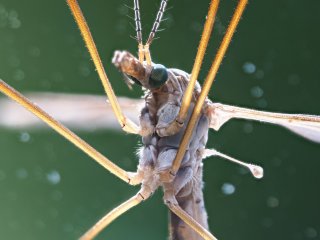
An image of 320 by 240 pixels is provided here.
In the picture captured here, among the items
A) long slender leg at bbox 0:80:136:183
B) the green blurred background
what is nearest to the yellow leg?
long slender leg at bbox 0:80:136:183

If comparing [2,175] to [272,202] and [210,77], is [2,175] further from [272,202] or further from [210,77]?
[210,77]

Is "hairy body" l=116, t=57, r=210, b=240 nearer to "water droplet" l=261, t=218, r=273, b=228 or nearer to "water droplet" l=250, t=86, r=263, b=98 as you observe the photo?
"water droplet" l=250, t=86, r=263, b=98

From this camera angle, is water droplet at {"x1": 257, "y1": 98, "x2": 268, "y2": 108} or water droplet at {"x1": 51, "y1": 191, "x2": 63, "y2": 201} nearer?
water droplet at {"x1": 257, "y1": 98, "x2": 268, "y2": 108}

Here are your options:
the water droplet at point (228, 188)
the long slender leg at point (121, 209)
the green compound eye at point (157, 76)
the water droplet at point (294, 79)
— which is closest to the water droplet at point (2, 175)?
the water droplet at point (228, 188)

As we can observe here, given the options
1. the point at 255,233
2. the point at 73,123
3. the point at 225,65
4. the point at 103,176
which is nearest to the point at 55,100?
the point at 73,123

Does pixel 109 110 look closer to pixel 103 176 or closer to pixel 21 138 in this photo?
pixel 103 176

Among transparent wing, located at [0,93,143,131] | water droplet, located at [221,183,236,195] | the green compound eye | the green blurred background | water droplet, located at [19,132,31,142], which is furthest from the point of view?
water droplet, located at [19,132,31,142]

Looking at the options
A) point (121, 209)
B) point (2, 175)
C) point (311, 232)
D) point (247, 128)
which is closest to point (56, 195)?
point (2, 175)
